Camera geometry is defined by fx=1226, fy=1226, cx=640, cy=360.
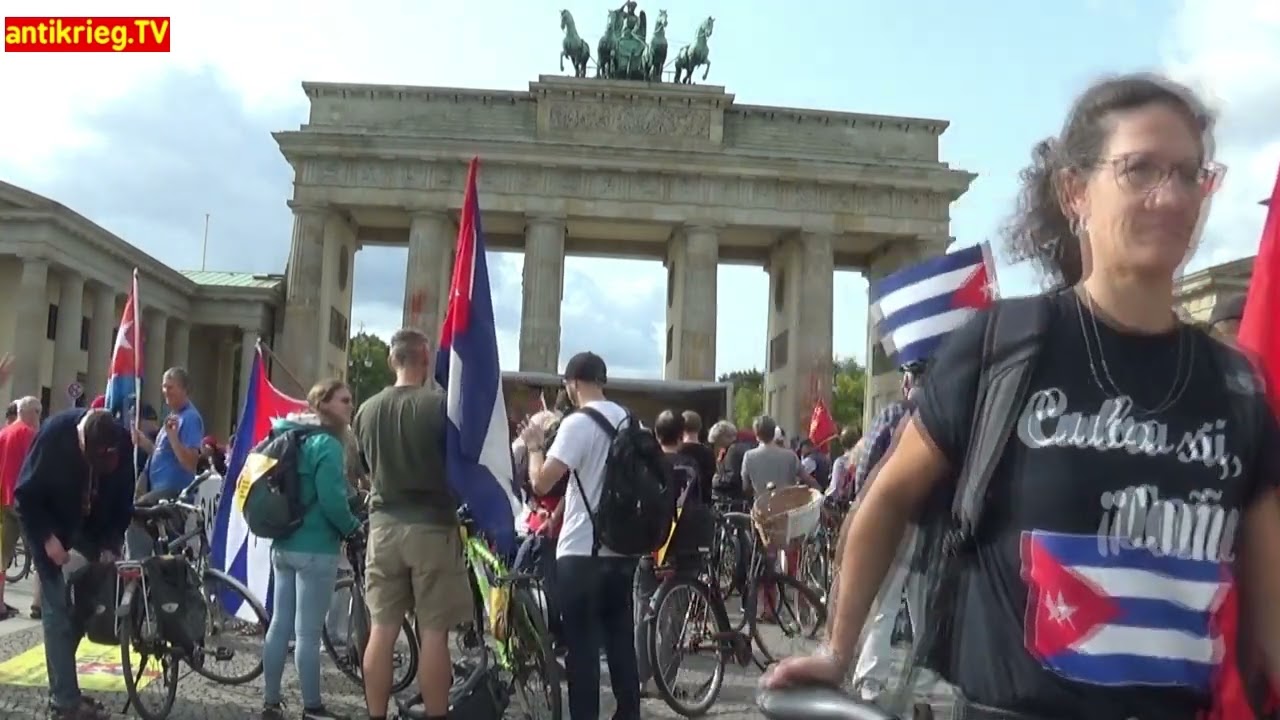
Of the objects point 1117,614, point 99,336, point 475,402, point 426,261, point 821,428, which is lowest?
point 1117,614

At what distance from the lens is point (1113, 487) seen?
171 cm

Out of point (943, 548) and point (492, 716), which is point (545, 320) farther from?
point (943, 548)

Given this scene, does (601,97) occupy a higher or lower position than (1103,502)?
higher

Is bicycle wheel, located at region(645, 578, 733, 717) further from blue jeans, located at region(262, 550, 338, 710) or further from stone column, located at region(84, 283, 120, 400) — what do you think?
stone column, located at region(84, 283, 120, 400)

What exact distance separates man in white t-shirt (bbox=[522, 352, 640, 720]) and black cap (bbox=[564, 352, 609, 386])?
0.09 metres

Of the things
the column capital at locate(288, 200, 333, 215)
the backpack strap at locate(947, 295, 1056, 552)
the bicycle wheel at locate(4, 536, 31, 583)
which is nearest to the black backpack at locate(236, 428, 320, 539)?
the backpack strap at locate(947, 295, 1056, 552)

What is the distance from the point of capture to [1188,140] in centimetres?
181

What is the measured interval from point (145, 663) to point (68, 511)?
90cm

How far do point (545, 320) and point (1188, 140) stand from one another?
39877 mm

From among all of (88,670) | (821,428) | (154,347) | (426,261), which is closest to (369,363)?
(154,347)

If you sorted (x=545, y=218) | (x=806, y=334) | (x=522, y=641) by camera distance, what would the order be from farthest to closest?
(x=806, y=334) → (x=545, y=218) → (x=522, y=641)

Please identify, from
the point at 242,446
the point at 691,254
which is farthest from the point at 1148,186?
the point at 691,254

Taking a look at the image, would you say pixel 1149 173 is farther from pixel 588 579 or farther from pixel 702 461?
pixel 702 461

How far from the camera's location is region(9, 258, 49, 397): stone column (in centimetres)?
3791
